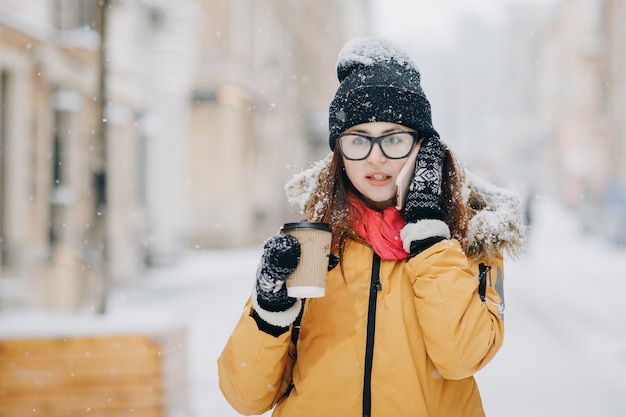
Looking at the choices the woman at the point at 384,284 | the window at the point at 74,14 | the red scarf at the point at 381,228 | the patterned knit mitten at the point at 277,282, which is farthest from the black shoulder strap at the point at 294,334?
the window at the point at 74,14

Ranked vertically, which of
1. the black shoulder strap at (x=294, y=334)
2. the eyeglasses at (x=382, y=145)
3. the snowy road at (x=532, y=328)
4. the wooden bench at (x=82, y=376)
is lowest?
the snowy road at (x=532, y=328)

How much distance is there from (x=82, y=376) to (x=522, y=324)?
641 centimetres

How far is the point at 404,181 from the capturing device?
2.05m

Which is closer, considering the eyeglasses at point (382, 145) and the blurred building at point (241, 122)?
the eyeglasses at point (382, 145)

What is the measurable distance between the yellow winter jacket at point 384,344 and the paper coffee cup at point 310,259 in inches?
7.1

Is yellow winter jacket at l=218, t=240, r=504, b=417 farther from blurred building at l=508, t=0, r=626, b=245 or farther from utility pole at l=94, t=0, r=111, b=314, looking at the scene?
blurred building at l=508, t=0, r=626, b=245

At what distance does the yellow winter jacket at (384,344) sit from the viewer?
1912 mm

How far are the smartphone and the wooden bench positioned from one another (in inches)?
110

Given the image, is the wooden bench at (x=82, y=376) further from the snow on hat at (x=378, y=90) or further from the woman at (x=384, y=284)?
the snow on hat at (x=378, y=90)

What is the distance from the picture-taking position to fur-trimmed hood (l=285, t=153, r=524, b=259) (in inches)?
79.8

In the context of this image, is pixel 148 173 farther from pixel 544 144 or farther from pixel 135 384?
pixel 544 144

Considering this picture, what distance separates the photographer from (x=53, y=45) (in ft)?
37.4

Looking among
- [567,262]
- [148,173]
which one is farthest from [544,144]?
[148,173]

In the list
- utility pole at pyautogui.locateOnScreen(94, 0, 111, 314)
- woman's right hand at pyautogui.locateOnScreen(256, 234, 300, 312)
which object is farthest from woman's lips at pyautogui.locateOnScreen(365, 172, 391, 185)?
utility pole at pyautogui.locateOnScreen(94, 0, 111, 314)
